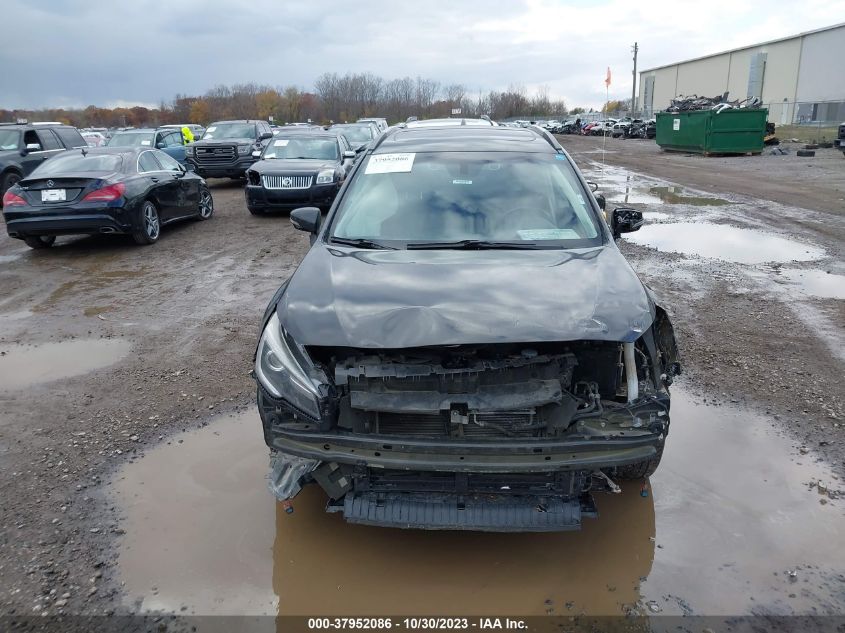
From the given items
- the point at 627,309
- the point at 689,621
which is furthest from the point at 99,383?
the point at 689,621

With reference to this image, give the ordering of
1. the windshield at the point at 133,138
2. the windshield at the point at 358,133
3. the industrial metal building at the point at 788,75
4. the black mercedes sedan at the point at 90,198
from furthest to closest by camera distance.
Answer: the industrial metal building at the point at 788,75 → the windshield at the point at 358,133 → the windshield at the point at 133,138 → the black mercedes sedan at the point at 90,198

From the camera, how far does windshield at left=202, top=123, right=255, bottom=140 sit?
19.4 meters

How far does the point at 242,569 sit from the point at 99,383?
2.70 metres

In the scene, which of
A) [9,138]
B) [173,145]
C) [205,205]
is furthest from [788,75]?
[9,138]

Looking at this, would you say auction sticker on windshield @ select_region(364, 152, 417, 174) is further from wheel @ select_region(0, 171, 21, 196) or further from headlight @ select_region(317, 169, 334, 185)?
wheel @ select_region(0, 171, 21, 196)

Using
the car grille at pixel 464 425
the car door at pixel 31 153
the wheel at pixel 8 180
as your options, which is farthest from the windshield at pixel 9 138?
the car grille at pixel 464 425

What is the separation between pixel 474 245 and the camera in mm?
3846

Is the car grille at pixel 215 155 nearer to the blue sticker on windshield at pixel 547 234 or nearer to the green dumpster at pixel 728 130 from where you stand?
the blue sticker on windshield at pixel 547 234

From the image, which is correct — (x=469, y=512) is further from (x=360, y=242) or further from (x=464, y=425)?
(x=360, y=242)

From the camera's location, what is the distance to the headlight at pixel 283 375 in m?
2.86

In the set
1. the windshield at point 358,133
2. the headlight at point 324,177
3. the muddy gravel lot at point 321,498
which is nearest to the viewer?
the muddy gravel lot at point 321,498

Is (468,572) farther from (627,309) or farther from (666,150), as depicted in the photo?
(666,150)

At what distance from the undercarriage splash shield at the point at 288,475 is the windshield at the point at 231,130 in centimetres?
1803

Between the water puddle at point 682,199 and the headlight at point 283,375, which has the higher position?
the headlight at point 283,375
